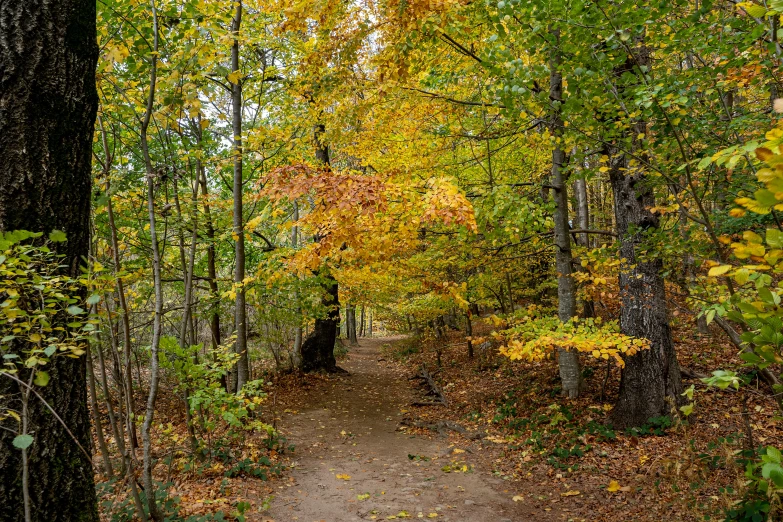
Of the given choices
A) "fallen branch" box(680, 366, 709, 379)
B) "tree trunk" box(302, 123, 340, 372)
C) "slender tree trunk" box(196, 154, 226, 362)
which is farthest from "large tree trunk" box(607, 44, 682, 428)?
"tree trunk" box(302, 123, 340, 372)

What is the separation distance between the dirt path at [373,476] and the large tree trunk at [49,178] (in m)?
2.74

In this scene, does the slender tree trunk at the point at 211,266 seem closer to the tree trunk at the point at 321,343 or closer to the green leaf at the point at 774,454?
the tree trunk at the point at 321,343

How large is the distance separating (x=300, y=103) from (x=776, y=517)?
9.11 metres

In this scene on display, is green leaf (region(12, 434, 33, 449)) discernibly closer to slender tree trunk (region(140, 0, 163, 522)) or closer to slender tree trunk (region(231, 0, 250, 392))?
slender tree trunk (region(140, 0, 163, 522))

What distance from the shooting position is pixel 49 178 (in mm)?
2816

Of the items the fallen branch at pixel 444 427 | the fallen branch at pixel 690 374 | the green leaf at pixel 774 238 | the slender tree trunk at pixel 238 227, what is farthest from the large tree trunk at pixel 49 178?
the fallen branch at pixel 690 374

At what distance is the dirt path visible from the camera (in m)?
5.02

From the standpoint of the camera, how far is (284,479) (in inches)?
237

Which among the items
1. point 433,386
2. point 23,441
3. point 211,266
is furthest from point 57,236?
point 433,386

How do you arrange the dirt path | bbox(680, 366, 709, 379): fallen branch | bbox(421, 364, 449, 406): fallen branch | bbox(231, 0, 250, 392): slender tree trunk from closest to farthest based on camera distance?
the dirt path → bbox(231, 0, 250, 392): slender tree trunk → bbox(680, 366, 709, 379): fallen branch → bbox(421, 364, 449, 406): fallen branch

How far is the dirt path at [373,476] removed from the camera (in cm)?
502

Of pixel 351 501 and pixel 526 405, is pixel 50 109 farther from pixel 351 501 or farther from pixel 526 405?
pixel 526 405

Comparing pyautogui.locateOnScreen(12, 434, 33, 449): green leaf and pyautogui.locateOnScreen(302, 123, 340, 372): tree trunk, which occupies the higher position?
pyautogui.locateOnScreen(12, 434, 33, 449): green leaf

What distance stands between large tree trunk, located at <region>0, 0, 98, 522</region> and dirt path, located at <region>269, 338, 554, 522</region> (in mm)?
2742
